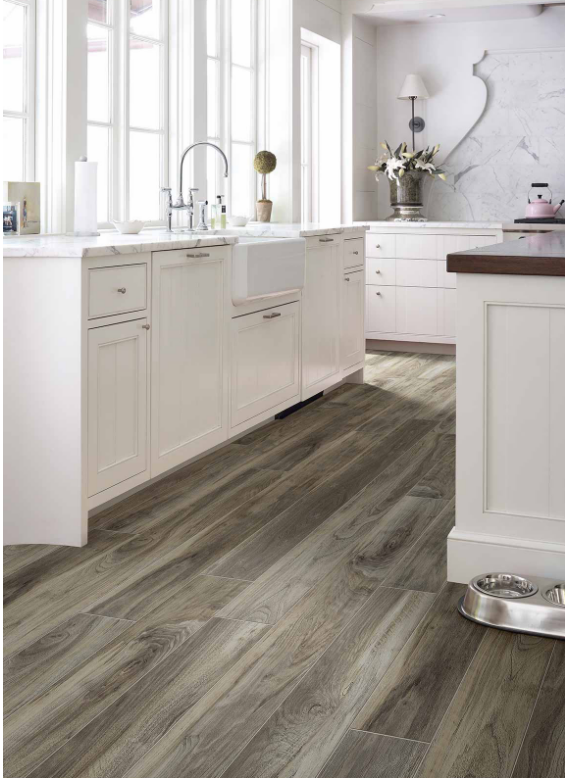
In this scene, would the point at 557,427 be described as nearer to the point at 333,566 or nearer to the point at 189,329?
the point at 333,566

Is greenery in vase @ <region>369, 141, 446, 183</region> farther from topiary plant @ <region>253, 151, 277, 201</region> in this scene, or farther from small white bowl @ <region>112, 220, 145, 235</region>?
small white bowl @ <region>112, 220, 145, 235</region>

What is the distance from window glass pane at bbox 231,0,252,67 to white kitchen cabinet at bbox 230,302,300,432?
1.85 metres

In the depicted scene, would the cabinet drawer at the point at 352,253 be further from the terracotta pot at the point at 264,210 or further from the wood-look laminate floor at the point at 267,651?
the wood-look laminate floor at the point at 267,651

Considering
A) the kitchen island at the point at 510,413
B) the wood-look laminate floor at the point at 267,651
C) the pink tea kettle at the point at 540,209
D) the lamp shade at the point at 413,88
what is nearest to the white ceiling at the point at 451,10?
the lamp shade at the point at 413,88

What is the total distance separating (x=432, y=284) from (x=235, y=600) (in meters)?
4.26

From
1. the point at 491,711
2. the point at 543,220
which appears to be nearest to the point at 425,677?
the point at 491,711

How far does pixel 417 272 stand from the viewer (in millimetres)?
6105

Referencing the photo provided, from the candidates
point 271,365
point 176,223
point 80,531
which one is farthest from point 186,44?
point 80,531

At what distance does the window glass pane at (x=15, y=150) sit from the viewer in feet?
10.7

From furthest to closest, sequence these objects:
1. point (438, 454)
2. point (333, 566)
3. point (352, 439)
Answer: point (352, 439)
point (438, 454)
point (333, 566)

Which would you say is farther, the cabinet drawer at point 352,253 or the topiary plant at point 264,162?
the topiary plant at point 264,162

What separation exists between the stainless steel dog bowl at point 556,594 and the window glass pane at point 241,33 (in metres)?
3.96

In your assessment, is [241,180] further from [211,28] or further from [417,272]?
[417,272]

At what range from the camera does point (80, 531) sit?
8.26ft
